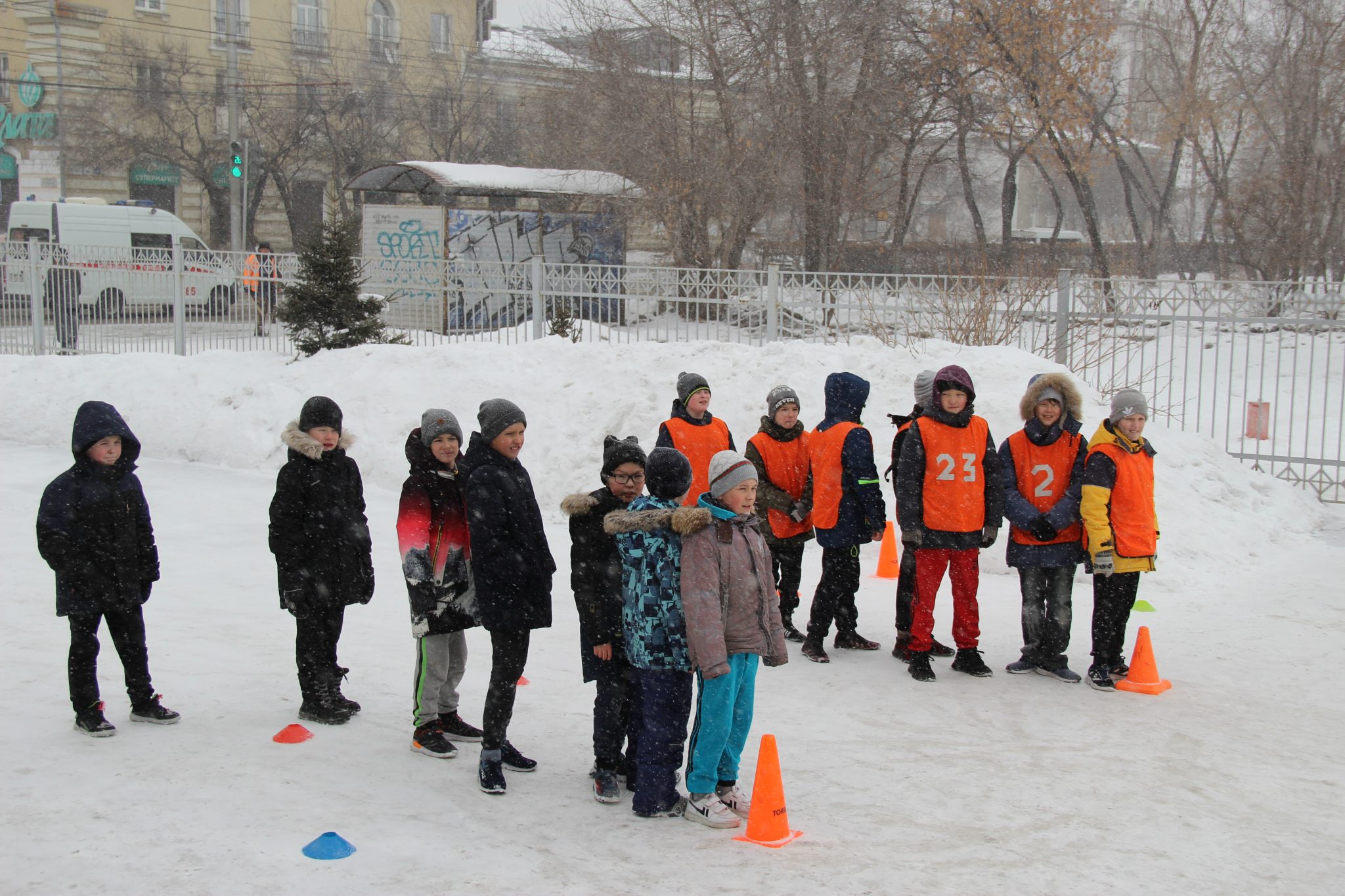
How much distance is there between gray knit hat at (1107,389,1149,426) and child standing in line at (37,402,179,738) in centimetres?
504

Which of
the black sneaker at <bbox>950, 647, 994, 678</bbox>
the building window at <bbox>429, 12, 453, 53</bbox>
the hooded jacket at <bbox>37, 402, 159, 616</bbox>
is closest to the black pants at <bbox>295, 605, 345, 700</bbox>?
the hooded jacket at <bbox>37, 402, 159, 616</bbox>

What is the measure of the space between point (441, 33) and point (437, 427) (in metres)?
48.1

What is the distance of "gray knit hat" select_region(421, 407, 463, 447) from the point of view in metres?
5.17

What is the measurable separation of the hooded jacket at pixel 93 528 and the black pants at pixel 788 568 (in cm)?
361

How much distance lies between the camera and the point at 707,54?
2142cm

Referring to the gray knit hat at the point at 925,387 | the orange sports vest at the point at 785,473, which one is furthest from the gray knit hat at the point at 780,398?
the gray knit hat at the point at 925,387

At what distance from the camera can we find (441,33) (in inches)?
1943

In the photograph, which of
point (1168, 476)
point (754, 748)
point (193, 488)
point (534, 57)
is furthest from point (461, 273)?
point (534, 57)

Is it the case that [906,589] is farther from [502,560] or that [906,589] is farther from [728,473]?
[502,560]

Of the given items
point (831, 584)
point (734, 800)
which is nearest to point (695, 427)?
point (831, 584)

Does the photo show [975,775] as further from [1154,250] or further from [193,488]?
[1154,250]

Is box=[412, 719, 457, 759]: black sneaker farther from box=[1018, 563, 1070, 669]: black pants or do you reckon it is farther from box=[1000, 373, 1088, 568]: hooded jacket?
box=[1018, 563, 1070, 669]: black pants

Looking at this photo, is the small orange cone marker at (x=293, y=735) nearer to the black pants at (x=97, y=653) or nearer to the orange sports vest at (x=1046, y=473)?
the black pants at (x=97, y=653)

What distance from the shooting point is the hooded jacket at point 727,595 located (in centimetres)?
445
